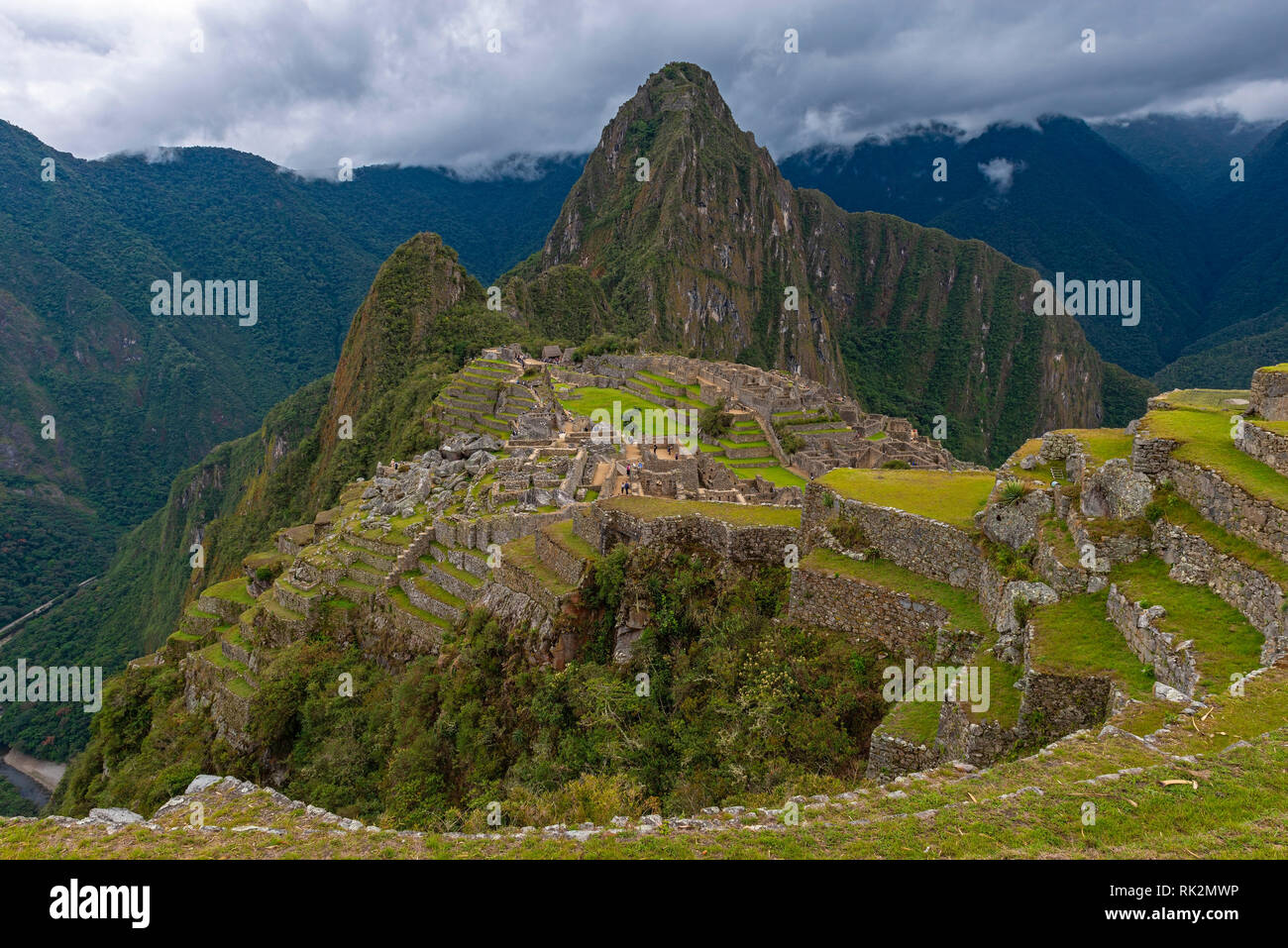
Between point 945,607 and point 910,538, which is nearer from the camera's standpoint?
point 945,607

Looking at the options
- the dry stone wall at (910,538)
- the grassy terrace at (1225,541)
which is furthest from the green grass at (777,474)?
the grassy terrace at (1225,541)

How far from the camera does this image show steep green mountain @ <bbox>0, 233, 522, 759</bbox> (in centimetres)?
6706

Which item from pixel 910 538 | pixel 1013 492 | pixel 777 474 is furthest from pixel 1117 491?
pixel 777 474

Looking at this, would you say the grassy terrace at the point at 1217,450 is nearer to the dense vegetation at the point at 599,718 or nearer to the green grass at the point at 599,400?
the dense vegetation at the point at 599,718

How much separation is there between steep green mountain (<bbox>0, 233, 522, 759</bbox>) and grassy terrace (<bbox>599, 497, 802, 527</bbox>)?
39.4 metres

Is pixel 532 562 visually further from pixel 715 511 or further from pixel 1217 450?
pixel 1217 450

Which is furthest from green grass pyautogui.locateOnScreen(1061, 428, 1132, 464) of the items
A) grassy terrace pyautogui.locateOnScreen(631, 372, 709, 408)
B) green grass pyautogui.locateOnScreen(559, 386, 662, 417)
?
grassy terrace pyautogui.locateOnScreen(631, 372, 709, 408)

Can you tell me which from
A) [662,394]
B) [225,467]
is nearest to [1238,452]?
[662,394]

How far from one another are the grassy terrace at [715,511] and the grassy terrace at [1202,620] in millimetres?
5668

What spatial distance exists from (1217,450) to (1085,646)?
300 centimetres

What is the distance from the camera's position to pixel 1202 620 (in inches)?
267

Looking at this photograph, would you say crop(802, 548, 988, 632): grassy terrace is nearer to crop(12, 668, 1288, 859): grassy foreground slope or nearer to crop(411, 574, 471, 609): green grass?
crop(12, 668, 1288, 859): grassy foreground slope

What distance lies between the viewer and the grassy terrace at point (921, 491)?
10.9 m

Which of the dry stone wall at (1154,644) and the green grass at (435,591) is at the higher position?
the dry stone wall at (1154,644)
